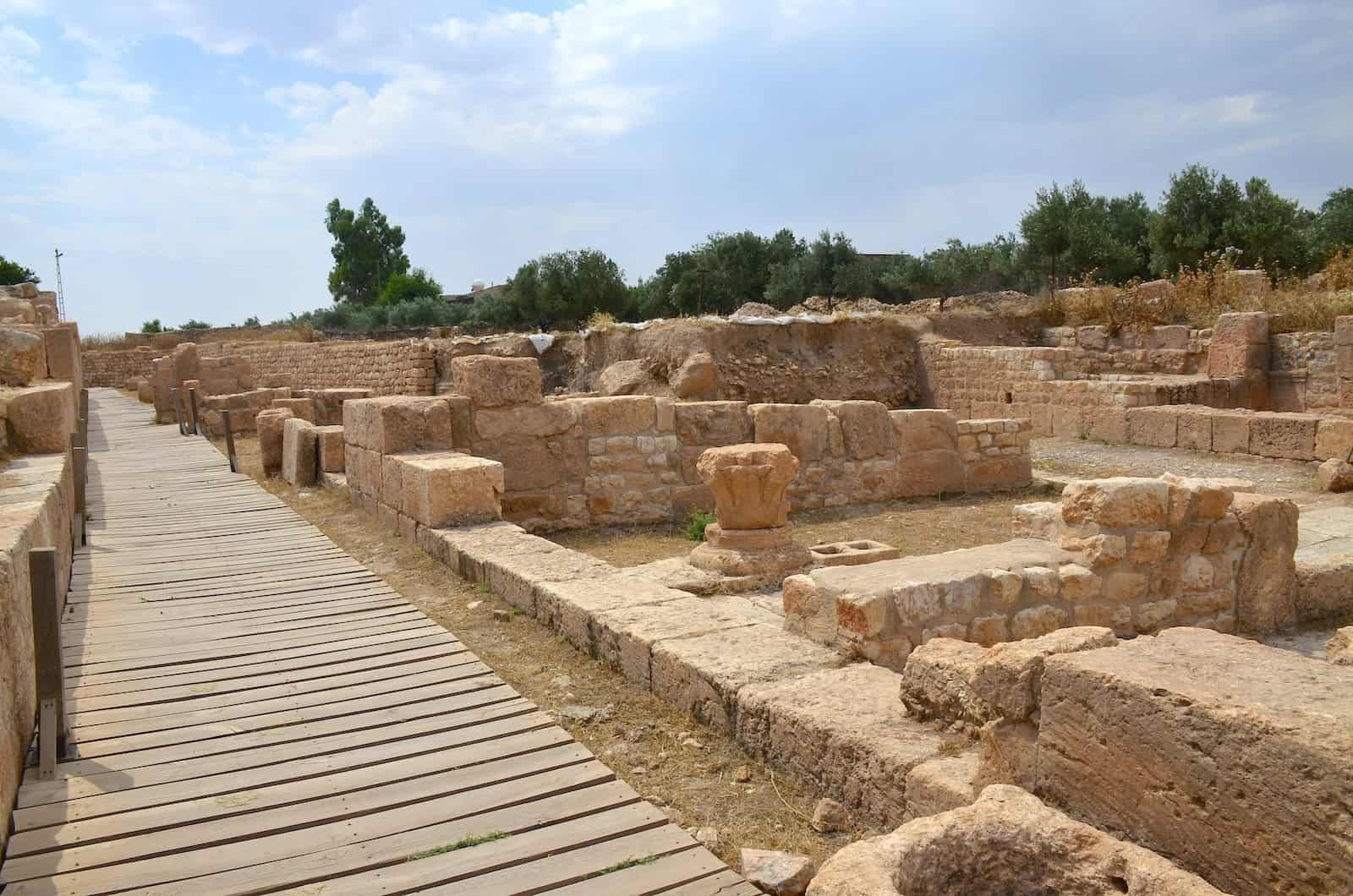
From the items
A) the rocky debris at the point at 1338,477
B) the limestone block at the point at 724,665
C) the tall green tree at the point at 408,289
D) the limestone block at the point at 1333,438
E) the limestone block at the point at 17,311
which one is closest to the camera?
the limestone block at the point at 724,665

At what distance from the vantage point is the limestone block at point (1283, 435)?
10.4 meters

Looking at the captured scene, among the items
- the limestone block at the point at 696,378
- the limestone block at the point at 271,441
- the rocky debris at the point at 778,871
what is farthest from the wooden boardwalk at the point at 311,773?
the limestone block at the point at 696,378

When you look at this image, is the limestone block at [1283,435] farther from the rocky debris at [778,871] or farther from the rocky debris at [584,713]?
the rocky debris at [778,871]

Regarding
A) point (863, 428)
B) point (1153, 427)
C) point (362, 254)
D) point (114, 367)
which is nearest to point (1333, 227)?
point (1153, 427)

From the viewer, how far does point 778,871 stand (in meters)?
2.49

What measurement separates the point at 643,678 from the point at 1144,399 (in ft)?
36.5

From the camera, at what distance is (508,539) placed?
6.06 meters

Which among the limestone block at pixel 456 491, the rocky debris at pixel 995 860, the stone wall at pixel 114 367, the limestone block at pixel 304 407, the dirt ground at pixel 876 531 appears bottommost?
the dirt ground at pixel 876 531

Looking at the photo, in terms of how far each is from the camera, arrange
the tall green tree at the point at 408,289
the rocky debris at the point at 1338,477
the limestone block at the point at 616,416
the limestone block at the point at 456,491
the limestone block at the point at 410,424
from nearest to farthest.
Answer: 1. the limestone block at the point at 456,491
2. the limestone block at the point at 410,424
3. the limestone block at the point at 616,416
4. the rocky debris at the point at 1338,477
5. the tall green tree at the point at 408,289

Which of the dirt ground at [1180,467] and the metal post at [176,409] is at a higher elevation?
the metal post at [176,409]

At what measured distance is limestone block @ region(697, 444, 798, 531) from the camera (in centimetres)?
636

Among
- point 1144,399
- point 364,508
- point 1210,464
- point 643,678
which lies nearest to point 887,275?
point 1144,399

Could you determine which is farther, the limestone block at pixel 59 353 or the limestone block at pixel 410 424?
the limestone block at pixel 59 353

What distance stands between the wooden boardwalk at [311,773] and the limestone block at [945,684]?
2.77ft
